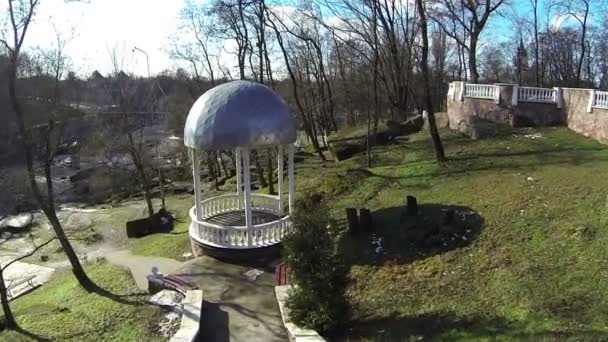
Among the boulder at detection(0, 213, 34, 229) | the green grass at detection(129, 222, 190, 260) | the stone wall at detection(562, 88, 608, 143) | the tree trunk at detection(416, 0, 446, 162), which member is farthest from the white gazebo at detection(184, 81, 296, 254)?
the boulder at detection(0, 213, 34, 229)

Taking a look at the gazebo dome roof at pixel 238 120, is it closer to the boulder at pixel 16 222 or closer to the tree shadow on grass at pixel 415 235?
the tree shadow on grass at pixel 415 235

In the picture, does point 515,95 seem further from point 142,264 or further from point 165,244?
point 142,264

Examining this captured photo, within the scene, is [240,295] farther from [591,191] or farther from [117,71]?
[117,71]

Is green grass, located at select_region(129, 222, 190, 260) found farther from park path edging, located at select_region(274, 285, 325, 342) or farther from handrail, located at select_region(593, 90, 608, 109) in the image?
handrail, located at select_region(593, 90, 608, 109)

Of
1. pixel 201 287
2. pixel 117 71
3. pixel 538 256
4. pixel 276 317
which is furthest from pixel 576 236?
pixel 117 71

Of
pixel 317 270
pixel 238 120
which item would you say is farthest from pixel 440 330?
pixel 238 120

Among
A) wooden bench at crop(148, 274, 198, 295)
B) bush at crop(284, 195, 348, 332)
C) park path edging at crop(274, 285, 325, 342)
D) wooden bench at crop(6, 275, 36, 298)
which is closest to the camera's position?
park path edging at crop(274, 285, 325, 342)
